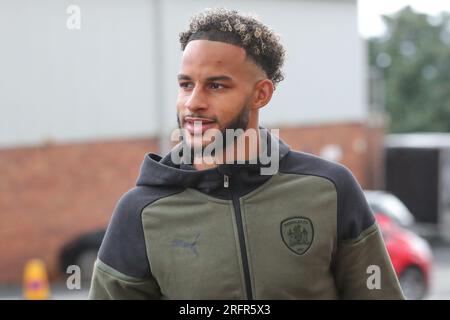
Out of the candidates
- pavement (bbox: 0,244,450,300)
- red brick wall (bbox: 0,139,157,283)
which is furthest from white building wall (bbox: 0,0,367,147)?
pavement (bbox: 0,244,450,300)

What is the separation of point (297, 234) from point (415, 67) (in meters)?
31.0

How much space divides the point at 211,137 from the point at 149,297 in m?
0.43

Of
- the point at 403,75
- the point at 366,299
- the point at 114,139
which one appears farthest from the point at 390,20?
the point at 366,299

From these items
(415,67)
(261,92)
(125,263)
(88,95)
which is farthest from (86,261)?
(415,67)

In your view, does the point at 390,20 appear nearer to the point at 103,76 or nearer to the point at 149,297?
the point at 103,76

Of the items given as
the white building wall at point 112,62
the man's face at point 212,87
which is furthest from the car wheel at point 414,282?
the man's face at point 212,87

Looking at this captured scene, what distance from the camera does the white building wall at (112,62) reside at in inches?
516

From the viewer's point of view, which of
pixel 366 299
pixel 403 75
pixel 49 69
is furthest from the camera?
pixel 403 75

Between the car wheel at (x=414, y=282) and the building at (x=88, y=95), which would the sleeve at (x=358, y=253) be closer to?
the car wheel at (x=414, y=282)

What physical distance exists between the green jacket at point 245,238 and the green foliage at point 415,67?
30.3 meters

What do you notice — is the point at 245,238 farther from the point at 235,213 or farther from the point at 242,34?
the point at 242,34

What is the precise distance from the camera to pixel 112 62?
14016 mm

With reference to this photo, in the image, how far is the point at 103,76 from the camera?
1391 centimetres

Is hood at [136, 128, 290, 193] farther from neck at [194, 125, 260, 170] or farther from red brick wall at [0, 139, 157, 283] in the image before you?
red brick wall at [0, 139, 157, 283]
